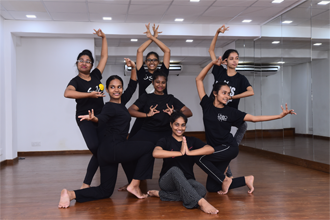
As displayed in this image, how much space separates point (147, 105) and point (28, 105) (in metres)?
4.60

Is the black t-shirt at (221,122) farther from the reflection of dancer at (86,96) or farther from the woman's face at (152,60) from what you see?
the reflection of dancer at (86,96)

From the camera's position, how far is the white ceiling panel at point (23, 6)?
195 inches

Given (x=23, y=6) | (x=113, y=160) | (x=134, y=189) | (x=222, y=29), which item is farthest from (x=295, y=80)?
(x=23, y=6)

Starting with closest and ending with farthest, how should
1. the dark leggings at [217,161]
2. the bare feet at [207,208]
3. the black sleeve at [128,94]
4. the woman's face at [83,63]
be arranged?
the bare feet at [207,208]
the dark leggings at [217,161]
the woman's face at [83,63]
the black sleeve at [128,94]

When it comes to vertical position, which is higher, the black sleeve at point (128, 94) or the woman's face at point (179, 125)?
the black sleeve at point (128, 94)

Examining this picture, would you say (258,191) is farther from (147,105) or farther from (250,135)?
(250,135)

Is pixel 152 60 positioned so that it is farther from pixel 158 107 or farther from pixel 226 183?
pixel 226 183

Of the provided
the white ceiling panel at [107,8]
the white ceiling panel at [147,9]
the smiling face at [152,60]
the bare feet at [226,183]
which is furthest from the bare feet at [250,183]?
the white ceiling panel at [107,8]

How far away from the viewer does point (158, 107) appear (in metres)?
3.34

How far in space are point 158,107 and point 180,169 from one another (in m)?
0.81

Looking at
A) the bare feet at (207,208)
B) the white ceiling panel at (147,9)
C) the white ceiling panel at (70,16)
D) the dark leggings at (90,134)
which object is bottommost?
the bare feet at (207,208)

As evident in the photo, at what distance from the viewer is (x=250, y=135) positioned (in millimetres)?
7078

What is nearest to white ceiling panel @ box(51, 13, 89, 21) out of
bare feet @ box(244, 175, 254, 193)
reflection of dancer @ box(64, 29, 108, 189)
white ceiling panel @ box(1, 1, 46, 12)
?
white ceiling panel @ box(1, 1, 46, 12)

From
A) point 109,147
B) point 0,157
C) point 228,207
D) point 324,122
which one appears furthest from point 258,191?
point 0,157
